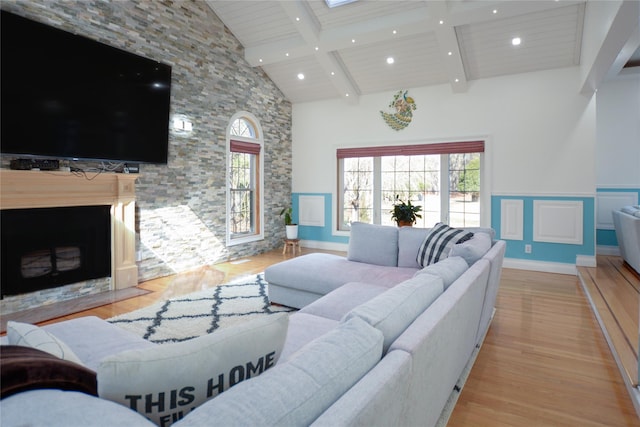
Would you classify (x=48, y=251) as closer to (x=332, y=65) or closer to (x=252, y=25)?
(x=252, y=25)

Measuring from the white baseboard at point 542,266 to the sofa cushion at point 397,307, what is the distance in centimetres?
430

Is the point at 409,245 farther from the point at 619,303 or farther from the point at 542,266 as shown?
the point at 542,266

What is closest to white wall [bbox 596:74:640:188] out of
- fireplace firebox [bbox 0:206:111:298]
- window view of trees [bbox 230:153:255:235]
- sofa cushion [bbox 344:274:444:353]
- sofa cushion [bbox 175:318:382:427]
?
window view of trees [bbox 230:153:255:235]

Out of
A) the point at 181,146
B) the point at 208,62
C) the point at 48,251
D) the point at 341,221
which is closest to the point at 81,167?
the point at 48,251

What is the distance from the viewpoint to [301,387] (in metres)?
0.86

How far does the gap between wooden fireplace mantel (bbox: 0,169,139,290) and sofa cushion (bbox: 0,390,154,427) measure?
3.48 m

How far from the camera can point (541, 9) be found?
13.7 feet

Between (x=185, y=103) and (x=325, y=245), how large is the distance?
137 inches

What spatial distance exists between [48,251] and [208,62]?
3.24 m

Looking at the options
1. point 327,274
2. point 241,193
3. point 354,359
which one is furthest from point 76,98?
point 354,359

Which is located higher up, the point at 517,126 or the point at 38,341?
the point at 517,126

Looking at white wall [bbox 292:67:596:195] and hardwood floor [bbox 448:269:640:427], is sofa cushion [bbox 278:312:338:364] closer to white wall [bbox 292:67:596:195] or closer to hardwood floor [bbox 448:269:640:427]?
hardwood floor [bbox 448:269:640:427]

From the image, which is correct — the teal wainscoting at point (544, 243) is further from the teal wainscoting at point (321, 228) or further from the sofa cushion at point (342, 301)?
the sofa cushion at point (342, 301)

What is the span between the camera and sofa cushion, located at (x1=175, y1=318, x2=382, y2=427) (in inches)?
29.5
